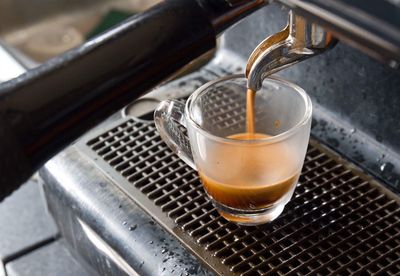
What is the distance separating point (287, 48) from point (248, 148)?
2.8 inches

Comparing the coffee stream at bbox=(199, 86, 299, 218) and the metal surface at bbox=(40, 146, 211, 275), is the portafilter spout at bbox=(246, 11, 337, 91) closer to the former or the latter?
the coffee stream at bbox=(199, 86, 299, 218)

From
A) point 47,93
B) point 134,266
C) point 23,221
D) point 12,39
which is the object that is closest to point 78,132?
point 47,93

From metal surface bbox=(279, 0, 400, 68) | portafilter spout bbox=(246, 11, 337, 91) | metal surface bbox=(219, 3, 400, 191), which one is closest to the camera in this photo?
metal surface bbox=(279, 0, 400, 68)

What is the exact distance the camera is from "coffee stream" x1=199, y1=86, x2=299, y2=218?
50 centimetres

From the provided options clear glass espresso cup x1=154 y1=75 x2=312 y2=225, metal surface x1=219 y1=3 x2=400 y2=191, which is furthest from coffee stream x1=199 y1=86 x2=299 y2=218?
metal surface x1=219 y1=3 x2=400 y2=191

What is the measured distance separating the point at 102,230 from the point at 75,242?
0.05 m

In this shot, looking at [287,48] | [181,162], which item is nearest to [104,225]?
[181,162]

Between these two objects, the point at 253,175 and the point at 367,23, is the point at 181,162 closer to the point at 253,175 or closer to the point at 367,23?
the point at 253,175

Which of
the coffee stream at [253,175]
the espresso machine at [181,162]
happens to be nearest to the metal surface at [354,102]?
the espresso machine at [181,162]

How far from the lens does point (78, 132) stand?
41cm

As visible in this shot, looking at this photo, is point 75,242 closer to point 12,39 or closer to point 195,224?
point 195,224

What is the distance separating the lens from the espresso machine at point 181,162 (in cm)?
40

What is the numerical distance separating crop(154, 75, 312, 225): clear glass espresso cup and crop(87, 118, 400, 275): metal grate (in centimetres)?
2

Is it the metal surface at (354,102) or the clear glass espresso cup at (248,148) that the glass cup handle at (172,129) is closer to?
the clear glass espresso cup at (248,148)
